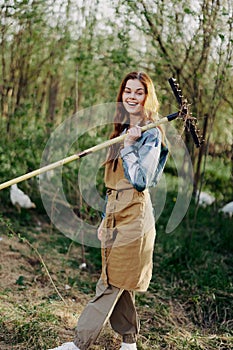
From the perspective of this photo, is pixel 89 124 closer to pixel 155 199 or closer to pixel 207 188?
pixel 155 199

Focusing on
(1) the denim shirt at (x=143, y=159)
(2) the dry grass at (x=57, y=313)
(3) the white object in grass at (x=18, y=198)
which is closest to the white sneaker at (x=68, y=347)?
(2) the dry grass at (x=57, y=313)

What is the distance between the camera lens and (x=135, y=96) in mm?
3062

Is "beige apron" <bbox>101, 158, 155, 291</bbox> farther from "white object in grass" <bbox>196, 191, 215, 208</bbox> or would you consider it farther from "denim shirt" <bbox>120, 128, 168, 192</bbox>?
"white object in grass" <bbox>196, 191, 215, 208</bbox>

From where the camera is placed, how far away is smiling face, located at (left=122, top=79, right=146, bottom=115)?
10.0ft

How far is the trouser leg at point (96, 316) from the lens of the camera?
306 centimetres

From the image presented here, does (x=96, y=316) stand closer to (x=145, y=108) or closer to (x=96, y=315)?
(x=96, y=315)

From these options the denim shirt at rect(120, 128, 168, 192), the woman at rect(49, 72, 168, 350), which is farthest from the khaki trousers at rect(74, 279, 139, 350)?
the denim shirt at rect(120, 128, 168, 192)

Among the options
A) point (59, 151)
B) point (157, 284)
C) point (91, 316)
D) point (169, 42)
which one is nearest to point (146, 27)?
point (169, 42)

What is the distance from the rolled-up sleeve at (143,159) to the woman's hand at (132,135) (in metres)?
0.03

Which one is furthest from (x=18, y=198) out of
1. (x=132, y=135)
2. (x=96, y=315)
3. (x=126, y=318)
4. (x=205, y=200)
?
(x=132, y=135)

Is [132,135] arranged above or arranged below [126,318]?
above

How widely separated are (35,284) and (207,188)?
3.48 meters

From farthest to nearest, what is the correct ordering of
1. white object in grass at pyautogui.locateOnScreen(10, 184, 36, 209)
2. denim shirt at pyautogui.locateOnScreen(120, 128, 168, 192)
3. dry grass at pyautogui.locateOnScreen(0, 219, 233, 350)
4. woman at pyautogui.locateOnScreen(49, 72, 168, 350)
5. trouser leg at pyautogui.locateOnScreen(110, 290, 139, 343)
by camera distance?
white object in grass at pyautogui.locateOnScreen(10, 184, 36, 209) → dry grass at pyautogui.locateOnScreen(0, 219, 233, 350) → trouser leg at pyautogui.locateOnScreen(110, 290, 139, 343) → woman at pyautogui.locateOnScreen(49, 72, 168, 350) → denim shirt at pyautogui.locateOnScreen(120, 128, 168, 192)

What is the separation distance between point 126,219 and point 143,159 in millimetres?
354
